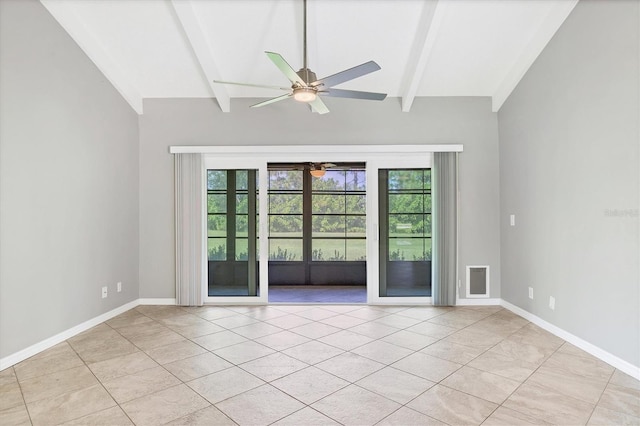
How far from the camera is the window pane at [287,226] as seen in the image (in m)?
7.25

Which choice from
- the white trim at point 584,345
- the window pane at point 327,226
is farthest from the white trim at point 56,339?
the white trim at point 584,345

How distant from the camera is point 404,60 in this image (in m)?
4.59

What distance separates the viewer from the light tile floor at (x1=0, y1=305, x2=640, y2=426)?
2.39 m

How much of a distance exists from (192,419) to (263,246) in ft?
10.4

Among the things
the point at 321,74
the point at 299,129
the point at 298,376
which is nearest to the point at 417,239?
the point at 299,129

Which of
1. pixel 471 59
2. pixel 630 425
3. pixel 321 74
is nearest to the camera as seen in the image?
pixel 630 425

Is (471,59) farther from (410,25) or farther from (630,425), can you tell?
(630,425)

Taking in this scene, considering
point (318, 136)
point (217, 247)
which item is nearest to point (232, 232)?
point (217, 247)

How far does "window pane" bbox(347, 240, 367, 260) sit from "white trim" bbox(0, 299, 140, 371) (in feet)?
12.9

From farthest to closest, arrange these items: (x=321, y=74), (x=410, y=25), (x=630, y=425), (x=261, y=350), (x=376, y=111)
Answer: (x=376, y=111) < (x=321, y=74) < (x=410, y=25) < (x=261, y=350) < (x=630, y=425)

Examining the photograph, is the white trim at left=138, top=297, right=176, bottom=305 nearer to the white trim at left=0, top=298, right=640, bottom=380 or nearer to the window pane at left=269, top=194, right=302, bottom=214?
the white trim at left=0, top=298, right=640, bottom=380

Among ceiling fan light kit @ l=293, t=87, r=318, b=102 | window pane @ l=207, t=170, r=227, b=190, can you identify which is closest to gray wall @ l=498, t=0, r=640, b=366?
ceiling fan light kit @ l=293, t=87, r=318, b=102

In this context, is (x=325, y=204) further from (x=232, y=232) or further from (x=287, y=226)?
(x=232, y=232)

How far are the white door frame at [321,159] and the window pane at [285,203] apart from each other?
186 centimetres
